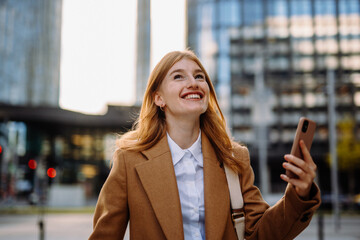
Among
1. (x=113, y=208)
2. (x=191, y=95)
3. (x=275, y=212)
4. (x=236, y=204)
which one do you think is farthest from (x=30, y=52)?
(x=275, y=212)

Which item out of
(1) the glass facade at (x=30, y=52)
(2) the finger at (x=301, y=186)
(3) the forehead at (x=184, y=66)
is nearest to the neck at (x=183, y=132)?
(3) the forehead at (x=184, y=66)

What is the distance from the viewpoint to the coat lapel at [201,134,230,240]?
2160 mm

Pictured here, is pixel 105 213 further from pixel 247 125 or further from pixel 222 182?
pixel 247 125

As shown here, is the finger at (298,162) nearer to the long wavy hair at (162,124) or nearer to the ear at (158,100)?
the long wavy hair at (162,124)

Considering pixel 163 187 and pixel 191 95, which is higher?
pixel 191 95

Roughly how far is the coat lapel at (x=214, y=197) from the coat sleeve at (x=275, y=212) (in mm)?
162

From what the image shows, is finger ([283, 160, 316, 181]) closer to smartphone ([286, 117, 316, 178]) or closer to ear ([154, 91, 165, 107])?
smartphone ([286, 117, 316, 178])

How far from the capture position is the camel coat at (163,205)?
212 cm

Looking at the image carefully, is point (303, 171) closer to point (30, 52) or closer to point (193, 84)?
point (193, 84)

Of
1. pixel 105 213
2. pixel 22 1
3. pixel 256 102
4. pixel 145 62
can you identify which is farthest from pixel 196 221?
pixel 145 62

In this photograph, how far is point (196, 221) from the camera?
2240mm

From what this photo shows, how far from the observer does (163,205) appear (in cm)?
218

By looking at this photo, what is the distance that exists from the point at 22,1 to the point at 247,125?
52.5m

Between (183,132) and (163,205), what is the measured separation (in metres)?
0.61
